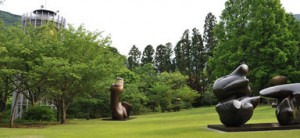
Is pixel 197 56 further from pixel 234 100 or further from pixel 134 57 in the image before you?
pixel 234 100

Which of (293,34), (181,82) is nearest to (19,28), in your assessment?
(293,34)

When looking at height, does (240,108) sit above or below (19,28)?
below

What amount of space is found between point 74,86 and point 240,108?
1551 centimetres

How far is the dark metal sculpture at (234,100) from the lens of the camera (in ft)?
38.7

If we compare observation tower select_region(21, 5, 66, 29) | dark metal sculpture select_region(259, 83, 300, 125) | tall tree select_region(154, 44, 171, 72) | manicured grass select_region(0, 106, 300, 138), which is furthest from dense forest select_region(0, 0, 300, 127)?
tall tree select_region(154, 44, 171, 72)

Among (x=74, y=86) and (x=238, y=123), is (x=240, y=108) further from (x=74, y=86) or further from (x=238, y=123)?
(x=74, y=86)

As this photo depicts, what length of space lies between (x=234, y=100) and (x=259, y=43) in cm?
1778

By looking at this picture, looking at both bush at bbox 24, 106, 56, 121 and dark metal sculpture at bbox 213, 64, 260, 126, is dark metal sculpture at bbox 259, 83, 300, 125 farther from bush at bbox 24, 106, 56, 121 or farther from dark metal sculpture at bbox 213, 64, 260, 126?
bush at bbox 24, 106, 56, 121

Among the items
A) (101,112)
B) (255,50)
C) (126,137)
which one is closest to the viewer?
(126,137)

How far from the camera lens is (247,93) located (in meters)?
12.8

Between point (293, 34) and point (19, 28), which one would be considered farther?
point (293, 34)

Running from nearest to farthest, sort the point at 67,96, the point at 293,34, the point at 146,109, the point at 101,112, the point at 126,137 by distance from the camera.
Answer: the point at 126,137 < the point at 67,96 < the point at 293,34 < the point at 101,112 < the point at 146,109

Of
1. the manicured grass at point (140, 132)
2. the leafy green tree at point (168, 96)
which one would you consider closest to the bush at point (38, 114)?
the manicured grass at point (140, 132)

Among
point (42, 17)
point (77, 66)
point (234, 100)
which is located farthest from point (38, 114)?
point (234, 100)
